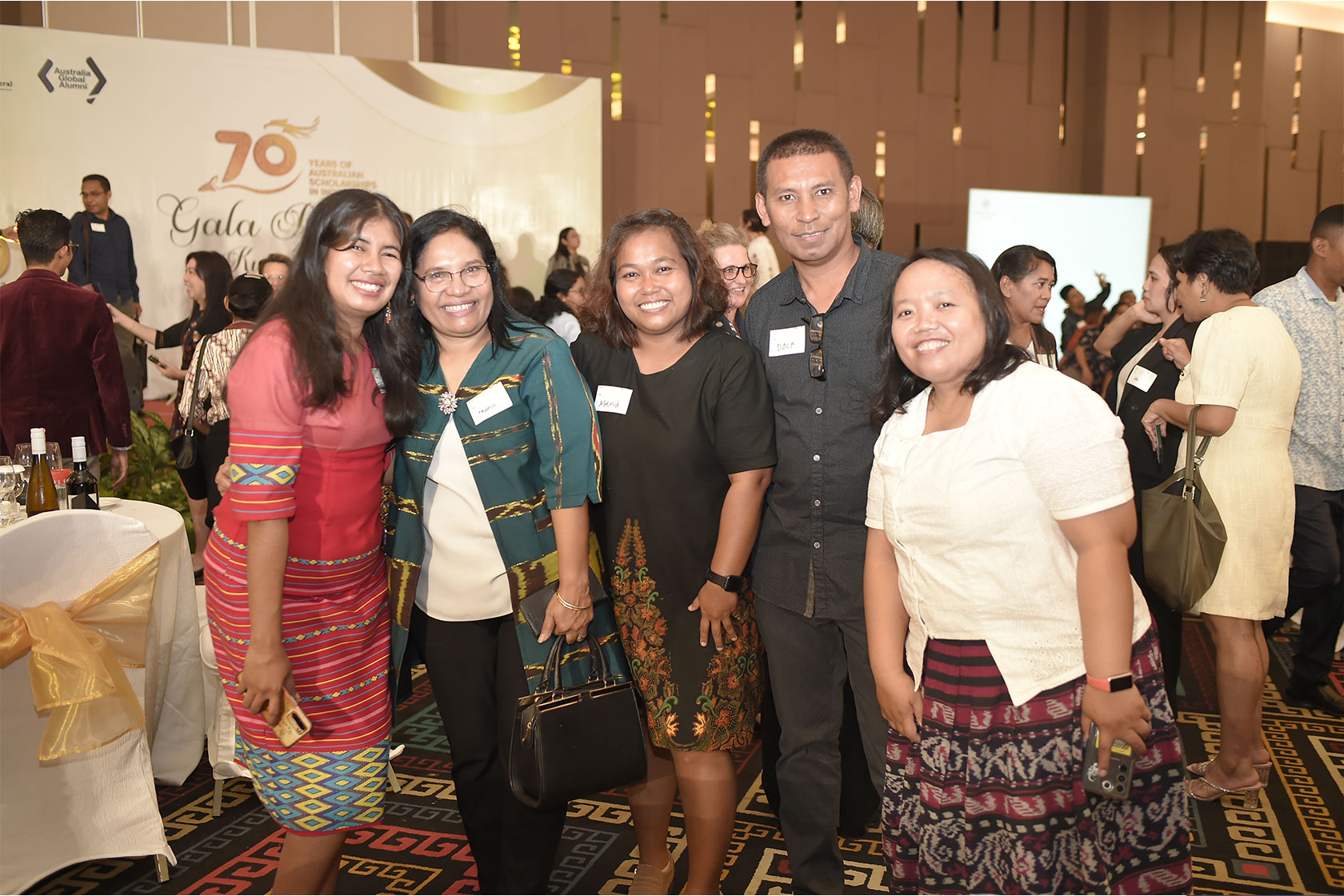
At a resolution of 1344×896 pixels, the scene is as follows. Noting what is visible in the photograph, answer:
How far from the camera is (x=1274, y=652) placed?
4.39m

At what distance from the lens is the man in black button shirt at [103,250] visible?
613 cm

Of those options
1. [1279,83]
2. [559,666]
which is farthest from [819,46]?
[559,666]

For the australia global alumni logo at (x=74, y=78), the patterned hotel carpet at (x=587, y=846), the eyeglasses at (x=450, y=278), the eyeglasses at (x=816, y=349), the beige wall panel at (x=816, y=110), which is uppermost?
the beige wall panel at (x=816, y=110)

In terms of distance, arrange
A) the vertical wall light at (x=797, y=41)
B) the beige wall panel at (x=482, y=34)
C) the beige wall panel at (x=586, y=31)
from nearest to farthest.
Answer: the beige wall panel at (x=482, y=34) → the beige wall panel at (x=586, y=31) → the vertical wall light at (x=797, y=41)

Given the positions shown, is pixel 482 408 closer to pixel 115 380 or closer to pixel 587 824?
pixel 587 824

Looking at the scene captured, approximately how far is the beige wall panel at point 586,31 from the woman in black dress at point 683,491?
7.22 m

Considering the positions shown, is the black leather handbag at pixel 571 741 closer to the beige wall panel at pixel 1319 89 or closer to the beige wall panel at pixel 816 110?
the beige wall panel at pixel 816 110

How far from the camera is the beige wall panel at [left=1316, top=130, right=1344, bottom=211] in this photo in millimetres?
11555

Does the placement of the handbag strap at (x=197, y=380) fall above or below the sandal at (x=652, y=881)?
above

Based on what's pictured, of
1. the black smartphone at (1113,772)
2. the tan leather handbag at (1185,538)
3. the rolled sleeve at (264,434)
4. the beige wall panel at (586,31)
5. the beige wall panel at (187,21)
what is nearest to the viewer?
the black smartphone at (1113,772)

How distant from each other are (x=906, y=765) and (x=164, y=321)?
257 inches

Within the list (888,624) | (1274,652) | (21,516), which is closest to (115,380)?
(21,516)

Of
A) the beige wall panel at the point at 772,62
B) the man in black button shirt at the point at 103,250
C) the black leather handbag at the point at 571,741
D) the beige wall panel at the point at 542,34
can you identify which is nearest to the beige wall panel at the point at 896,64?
the beige wall panel at the point at 772,62

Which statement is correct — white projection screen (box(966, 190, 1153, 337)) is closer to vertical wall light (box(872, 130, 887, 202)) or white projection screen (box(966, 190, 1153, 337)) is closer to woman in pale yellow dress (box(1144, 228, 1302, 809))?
vertical wall light (box(872, 130, 887, 202))
